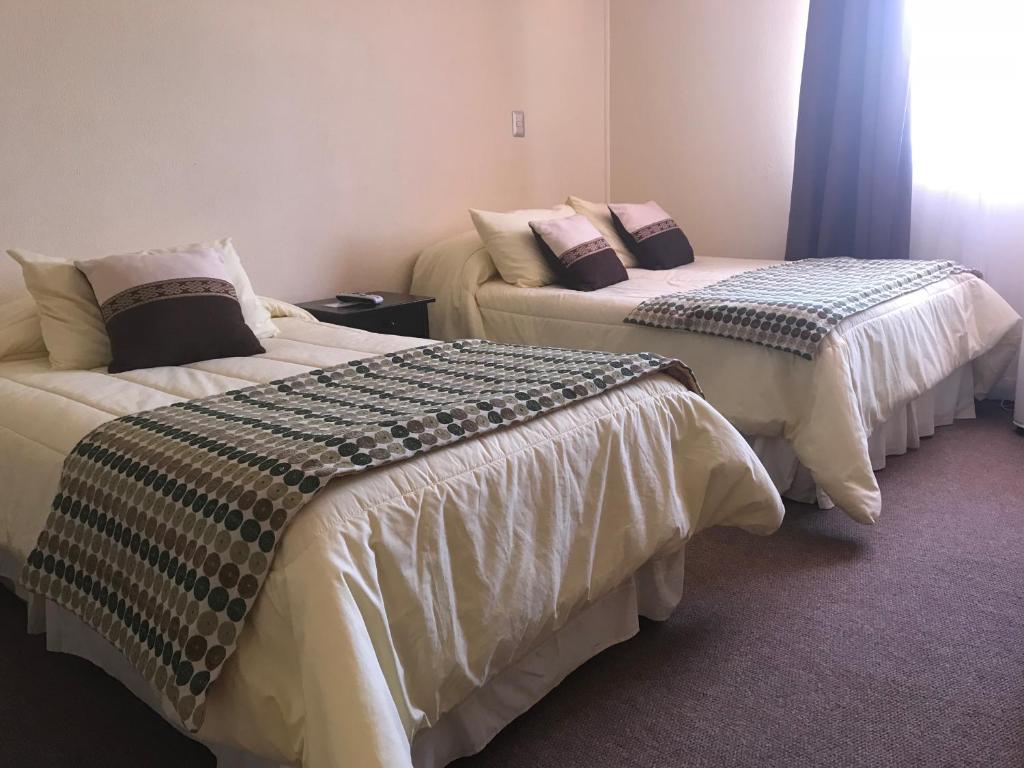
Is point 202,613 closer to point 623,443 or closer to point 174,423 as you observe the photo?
point 174,423

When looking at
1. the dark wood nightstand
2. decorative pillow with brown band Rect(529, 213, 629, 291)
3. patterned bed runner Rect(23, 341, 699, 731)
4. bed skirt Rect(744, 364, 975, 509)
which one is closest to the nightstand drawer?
the dark wood nightstand

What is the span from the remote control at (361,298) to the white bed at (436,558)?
36.0 inches

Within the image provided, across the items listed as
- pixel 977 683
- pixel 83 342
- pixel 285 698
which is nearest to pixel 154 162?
pixel 83 342

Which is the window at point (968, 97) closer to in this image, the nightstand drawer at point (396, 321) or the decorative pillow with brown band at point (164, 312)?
the nightstand drawer at point (396, 321)

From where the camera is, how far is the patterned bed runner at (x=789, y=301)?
2.48 meters

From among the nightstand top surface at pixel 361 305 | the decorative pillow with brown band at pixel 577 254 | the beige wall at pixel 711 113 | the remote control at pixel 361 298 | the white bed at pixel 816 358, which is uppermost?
the beige wall at pixel 711 113

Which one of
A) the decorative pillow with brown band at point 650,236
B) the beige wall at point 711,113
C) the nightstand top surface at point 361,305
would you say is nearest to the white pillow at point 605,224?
the decorative pillow with brown band at point 650,236

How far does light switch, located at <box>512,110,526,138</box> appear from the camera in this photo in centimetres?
412

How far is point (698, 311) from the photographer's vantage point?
272 cm

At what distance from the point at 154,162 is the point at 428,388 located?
1.60 metres

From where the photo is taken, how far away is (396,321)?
327 centimetres

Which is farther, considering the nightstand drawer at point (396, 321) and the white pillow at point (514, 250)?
the white pillow at point (514, 250)

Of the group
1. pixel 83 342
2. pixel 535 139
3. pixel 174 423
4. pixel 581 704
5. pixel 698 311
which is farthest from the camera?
pixel 535 139

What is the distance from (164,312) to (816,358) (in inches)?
72.6
